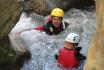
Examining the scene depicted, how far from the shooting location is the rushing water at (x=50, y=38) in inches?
301

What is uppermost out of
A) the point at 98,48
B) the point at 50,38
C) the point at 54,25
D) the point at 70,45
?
the point at 98,48

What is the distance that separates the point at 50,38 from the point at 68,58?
1733mm

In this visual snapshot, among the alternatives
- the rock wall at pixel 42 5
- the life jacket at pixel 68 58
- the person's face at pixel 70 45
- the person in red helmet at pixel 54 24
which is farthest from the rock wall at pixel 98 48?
the rock wall at pixel 42 5

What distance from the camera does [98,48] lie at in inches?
145

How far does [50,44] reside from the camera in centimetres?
866

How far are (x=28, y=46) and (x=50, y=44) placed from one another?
0.60m

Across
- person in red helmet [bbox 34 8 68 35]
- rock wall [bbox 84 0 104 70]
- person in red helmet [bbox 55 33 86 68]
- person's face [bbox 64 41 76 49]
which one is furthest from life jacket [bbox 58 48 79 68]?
rock wall [bbox 84 0 104 70]

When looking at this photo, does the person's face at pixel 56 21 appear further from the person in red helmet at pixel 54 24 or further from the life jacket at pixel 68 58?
the life jacket at pixel 68 58

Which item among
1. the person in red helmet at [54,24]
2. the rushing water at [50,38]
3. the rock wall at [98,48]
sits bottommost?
the rushing water at [50,38]

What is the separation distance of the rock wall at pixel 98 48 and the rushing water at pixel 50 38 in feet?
12.2

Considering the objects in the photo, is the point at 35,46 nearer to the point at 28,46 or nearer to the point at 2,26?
the point at 28,46

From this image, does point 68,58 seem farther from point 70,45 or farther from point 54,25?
point 54,25

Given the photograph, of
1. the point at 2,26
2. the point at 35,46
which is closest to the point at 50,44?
the point at 35,46

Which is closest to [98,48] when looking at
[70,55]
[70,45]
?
[70,55]
